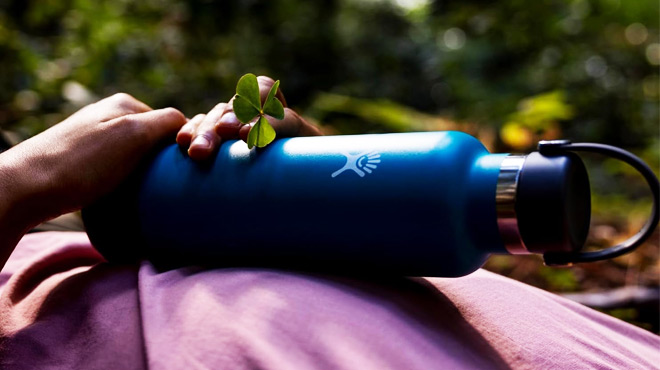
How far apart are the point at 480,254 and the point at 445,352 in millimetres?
100

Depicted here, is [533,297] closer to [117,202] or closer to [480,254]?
[480,254]

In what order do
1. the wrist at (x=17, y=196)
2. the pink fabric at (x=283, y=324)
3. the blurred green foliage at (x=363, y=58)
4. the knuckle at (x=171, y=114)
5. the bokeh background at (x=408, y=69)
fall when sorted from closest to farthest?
1. the pink fabric at (x=283, y=324)
2. the wrist at (x=17, y=196)
3. the knuckle at (x=171, y=114)
4. the bokeh background at (x=408, y=69)
5. the blurred green foliage at (x=363, y=58)

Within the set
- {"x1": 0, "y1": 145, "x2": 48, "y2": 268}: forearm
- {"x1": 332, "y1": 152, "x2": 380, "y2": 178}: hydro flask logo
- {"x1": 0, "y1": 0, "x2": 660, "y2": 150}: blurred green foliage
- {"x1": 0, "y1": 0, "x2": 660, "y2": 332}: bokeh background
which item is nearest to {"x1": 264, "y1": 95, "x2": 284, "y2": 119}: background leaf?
{"x1": 332, "y1": 152, "x2": 380, "y2": 178}: hydro flask logo

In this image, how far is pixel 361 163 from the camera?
65 centimetres

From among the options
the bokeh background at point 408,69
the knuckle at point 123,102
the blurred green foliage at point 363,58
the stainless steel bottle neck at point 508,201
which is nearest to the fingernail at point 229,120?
the knuckle at point 123,102

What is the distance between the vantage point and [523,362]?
0.64 m

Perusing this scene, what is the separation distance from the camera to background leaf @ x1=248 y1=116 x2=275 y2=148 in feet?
2.35

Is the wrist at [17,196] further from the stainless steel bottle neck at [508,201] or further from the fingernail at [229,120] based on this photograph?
the stainless steel bottle neck at [508,201]

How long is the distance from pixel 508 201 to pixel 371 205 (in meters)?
0.13

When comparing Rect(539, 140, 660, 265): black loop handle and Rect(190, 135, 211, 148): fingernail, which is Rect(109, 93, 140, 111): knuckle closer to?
Rect(190, 135, 211, 148): fingernail

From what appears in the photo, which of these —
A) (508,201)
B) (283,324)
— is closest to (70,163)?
(283,324)

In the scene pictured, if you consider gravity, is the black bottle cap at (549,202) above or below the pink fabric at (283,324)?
above

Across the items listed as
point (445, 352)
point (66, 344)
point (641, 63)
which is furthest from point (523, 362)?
point (641, 63)

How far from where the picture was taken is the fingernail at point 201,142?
739mm
